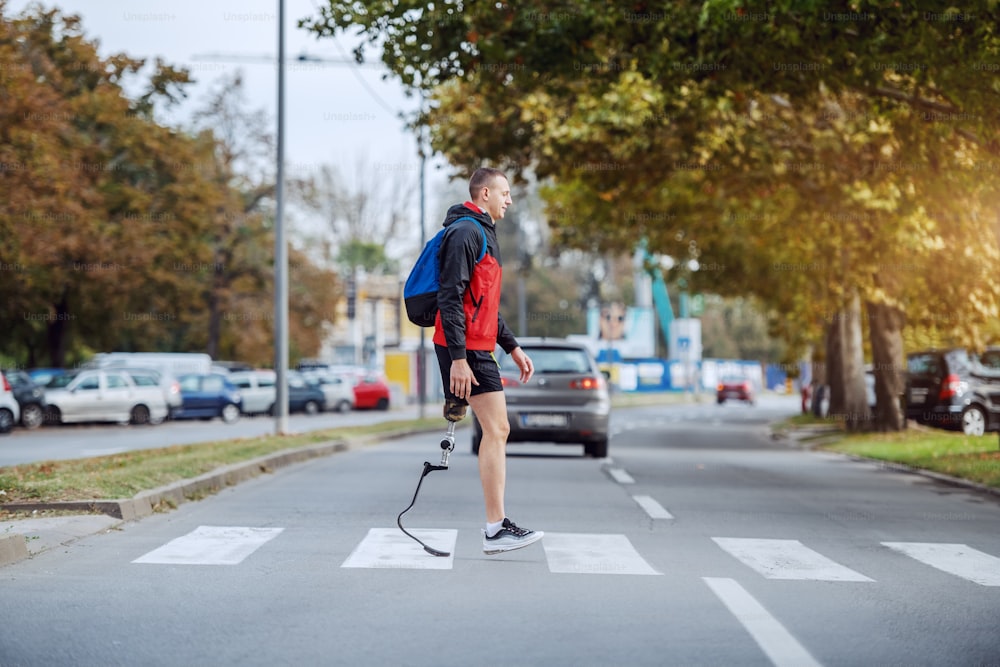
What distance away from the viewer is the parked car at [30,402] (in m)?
32.3

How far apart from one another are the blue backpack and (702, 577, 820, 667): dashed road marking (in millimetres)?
1978

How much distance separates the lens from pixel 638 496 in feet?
41.4

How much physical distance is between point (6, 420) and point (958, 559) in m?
24.6

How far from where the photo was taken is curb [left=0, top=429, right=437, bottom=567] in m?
7.71

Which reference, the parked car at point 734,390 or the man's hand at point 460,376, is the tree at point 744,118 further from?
the parked car at point 734,390

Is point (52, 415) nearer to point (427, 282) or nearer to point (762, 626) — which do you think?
point (427, 282)

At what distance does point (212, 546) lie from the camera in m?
8.30

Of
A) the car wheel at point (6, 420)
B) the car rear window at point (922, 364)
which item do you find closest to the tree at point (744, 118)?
the car rear window at point (922, 364)

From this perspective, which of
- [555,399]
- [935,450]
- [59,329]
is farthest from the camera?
[59,329]

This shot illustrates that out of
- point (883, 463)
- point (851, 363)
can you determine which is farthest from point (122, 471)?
point (851, 363)

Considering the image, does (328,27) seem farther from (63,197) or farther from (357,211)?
(357,211)

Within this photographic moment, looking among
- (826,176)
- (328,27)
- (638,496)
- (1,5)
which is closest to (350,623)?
(638,496)

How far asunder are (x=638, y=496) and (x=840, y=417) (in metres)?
24.9

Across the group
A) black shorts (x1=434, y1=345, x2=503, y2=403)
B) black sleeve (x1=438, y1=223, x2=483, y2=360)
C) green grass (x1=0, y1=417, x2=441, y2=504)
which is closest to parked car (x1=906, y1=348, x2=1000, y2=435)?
green grass (x1=0, y1=417, x2=441, y2=504)
